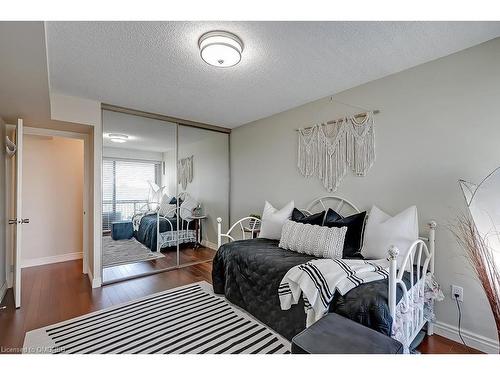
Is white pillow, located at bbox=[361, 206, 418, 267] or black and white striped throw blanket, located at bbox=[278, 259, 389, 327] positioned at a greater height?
white pillow, located at bbox=[361, 206, 418, 267]

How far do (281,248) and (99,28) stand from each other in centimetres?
242

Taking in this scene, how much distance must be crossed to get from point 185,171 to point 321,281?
2814 mm

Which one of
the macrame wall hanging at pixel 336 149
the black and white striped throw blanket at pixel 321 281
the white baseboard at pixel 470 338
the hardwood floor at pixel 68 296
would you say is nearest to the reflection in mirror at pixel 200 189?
the hardwood floor at pixel 68 296

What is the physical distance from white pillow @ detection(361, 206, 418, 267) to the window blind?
291 cm

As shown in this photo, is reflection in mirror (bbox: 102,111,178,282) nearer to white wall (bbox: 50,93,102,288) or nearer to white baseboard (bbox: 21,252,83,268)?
white wall (bbox: 50,93,102,288)

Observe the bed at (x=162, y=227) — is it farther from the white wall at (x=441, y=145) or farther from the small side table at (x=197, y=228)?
the white wall at (x=441, y=145)

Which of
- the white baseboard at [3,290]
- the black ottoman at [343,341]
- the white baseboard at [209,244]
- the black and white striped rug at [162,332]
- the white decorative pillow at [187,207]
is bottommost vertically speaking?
the black and white striped rug at [162,332]

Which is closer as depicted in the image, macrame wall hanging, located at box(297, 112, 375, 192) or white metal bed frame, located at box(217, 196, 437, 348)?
white metal bed frame, located at box(217, 196, 437, 348)

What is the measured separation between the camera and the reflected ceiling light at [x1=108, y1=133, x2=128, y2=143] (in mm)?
3301

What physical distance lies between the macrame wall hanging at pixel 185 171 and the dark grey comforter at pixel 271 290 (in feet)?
4.99

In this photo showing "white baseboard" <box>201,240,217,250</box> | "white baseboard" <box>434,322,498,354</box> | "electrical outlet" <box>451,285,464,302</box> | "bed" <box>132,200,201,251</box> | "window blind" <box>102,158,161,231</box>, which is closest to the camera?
"white baseboard" <box>434,322,498,354</box>

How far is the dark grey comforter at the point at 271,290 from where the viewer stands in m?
1.51

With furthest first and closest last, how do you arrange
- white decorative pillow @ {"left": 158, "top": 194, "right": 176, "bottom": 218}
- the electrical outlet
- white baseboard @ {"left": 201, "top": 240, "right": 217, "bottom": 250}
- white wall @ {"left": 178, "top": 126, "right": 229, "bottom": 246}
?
1. white baseboard @ {"left": 201, "top": 240, "right": 217, "bottom": 250}
2. white wall @ {"left": 178, "top": 126, "right": 229, "bottom": 246}
3. white decorative pillow @ {"left": 158, "top": 194, "right": 176, "bottom": 218}
4. the electrical outlet

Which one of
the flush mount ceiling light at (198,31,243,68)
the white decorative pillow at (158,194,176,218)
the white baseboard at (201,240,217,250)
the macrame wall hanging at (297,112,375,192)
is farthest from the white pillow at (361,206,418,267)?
the white decorative pillow at (158,194,176,218)
